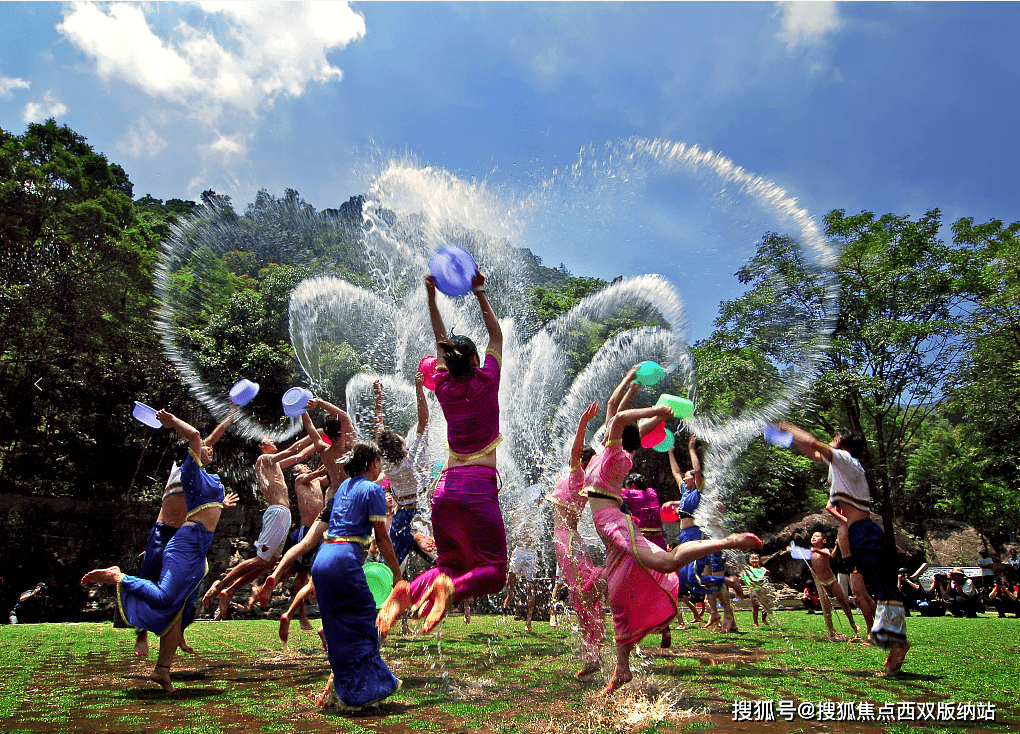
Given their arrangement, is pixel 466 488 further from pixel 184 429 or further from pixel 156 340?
pixel 156 340

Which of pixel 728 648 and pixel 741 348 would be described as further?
pixel 741 348

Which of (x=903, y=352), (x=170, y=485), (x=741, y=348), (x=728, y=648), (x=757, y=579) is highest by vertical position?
(x=903, y=352)

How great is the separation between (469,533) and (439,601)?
0.48 m

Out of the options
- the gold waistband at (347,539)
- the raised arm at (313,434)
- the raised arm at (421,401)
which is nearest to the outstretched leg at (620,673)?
the gold waistband at (347,539)

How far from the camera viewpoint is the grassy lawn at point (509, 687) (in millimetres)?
3451

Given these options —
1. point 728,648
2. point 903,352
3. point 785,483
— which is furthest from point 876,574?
point 785,483

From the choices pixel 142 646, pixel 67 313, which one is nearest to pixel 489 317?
pixel 142 646

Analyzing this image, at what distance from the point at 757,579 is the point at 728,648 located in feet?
9.30

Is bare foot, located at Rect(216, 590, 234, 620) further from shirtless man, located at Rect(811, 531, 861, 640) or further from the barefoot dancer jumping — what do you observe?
shirtless man, located at Rect(811, 531, 861, 640)

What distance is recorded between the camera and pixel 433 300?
4.38m

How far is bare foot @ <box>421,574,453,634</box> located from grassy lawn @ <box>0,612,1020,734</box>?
1.72 feet

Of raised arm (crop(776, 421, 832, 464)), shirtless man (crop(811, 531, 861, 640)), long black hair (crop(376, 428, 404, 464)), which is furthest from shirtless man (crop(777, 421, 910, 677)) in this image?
long black hair (crop(376, 428, 404, 464))

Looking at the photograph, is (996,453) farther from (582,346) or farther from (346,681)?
(346,681)

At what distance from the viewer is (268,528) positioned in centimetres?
737
